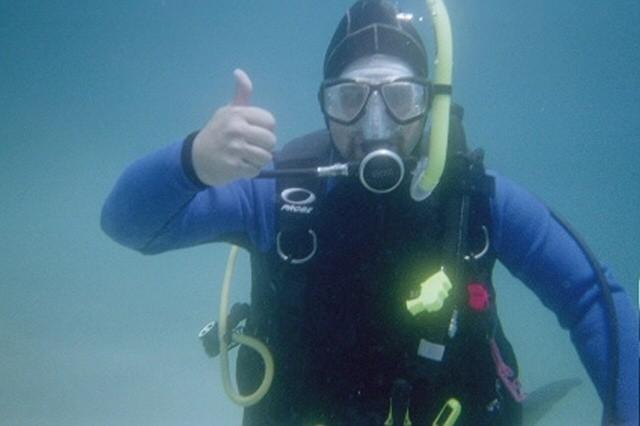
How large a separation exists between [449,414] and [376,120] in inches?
53.9

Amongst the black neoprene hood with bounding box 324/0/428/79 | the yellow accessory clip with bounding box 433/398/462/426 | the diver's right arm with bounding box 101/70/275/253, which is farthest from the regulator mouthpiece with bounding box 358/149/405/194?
the yellow accessory clip with bounding box 433/398/462/426

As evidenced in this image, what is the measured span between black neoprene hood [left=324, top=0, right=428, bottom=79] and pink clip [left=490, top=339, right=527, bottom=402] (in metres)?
1.46

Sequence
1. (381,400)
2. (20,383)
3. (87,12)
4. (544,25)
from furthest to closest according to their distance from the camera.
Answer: (544,25), (87,12), (20,383), (381,400)

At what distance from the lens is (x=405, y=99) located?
3.13 meters

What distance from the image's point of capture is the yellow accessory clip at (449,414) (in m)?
2.84

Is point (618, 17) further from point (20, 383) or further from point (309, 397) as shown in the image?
point (309, 397)

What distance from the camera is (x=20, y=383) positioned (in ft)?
37.3

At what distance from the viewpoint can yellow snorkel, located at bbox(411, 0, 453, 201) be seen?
2.76 metres

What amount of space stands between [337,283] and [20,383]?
1029cm

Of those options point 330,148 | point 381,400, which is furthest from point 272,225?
point 381,400

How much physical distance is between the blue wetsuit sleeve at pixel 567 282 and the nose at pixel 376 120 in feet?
1.94

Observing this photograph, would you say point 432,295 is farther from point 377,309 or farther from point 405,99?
point 405,99

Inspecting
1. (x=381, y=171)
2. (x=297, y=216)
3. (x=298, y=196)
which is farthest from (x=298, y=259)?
(x=381, y=171)

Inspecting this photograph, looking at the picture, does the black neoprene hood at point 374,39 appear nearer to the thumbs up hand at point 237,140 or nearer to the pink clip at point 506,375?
the thumbs up hand at point 237,140
